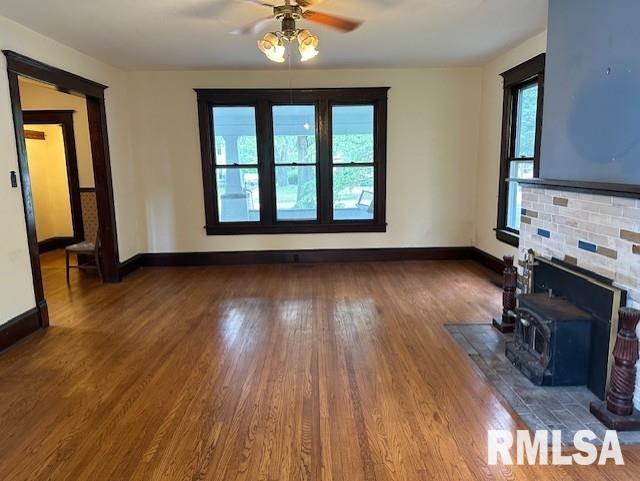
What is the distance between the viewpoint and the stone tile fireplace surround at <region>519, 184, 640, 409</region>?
2.32 metres

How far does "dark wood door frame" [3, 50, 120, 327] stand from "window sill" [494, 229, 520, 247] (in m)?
4.83

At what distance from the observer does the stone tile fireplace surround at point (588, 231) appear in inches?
91.3

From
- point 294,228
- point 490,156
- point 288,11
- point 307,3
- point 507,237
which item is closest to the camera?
point 288,11

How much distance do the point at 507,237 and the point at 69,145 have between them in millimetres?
6458

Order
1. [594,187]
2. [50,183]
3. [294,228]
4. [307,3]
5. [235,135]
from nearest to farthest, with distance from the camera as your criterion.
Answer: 1. [594,187]
2. [307,3]
3. [235,135]
4. [294,228]
5. [50,183]

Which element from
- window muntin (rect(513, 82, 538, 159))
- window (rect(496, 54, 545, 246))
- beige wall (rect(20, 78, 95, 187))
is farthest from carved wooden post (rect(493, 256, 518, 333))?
beige wall (rect(20, 78, 95, 187))

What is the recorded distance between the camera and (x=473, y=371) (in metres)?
2.92

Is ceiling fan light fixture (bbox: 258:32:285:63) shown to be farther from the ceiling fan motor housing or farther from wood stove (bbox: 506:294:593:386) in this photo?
wood stove (bbox: 506:294:593:386)

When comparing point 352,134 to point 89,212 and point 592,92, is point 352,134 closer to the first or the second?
point 592,92

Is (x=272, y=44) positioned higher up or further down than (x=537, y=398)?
higher up

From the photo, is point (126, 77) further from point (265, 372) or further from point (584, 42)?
point (584, 42)

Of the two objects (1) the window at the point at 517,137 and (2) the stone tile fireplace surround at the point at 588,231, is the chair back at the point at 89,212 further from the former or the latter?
(2) the stone tile fireplace surround at the point at 588,231

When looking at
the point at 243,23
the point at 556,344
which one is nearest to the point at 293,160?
the point at 243,23

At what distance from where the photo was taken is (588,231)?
2676 mm
